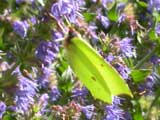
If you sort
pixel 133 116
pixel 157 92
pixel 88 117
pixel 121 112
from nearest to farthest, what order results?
pixel 88 117 < pixel 121 112 < pixel 133 116 < pixel 157 92

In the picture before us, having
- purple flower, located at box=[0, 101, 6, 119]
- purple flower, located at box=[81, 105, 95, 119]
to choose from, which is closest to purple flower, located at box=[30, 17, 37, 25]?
purple flower, located at box=[0, 101, 6, 119]

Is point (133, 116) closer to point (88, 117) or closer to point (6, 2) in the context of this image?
point (88, 117)

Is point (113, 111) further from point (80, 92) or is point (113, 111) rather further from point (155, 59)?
point (155, 59)

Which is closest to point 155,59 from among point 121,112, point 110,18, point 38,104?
point 110,18

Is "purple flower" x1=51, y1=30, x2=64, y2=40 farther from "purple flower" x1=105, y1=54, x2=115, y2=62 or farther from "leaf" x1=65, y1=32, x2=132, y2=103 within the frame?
"purple flower" x1=105, y1=54, x2=115, y2=62

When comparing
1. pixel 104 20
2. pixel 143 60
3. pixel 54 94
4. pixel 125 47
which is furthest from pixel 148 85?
pixel 54 94

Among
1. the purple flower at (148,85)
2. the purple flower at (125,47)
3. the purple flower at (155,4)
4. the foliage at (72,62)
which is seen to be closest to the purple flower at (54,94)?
the foliage at (72,62)
